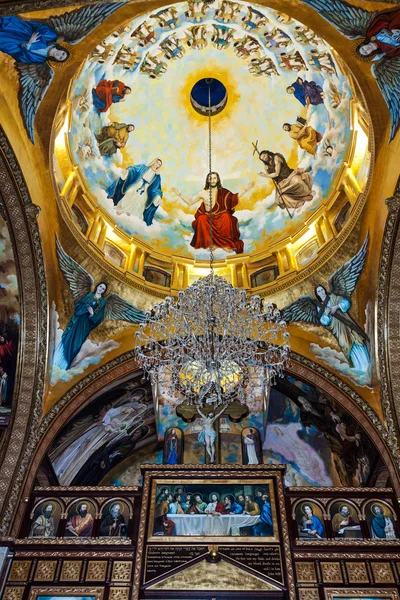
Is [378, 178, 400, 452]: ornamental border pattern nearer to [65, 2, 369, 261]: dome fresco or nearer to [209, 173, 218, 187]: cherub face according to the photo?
[65, 2, 369, 261]: dome fresco

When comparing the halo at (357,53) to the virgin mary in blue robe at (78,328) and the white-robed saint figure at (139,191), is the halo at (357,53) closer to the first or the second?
the white-robed saint figure at (139,191)

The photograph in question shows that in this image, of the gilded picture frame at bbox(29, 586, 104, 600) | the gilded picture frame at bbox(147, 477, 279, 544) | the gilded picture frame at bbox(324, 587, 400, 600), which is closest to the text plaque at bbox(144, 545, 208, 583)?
the gilded picture frame at bbox(147, 477, 279, 544)

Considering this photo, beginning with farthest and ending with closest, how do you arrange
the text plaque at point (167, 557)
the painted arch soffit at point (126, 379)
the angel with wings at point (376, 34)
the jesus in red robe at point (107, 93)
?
the jesus in red robe at point (107, 93)
the painted arch soffit at point (126, 379)
the text plaque at point (167, 557)
the angel with wings at point (376, 34)

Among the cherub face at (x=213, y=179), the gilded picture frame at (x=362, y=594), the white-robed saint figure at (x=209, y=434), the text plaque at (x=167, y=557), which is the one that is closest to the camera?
the gilded picture frame at (x=362, y=594)

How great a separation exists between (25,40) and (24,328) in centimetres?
573

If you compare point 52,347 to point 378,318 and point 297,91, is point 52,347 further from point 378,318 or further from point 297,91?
point 297,91

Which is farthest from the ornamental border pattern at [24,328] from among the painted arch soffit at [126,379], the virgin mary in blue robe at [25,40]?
the virgin mary in blue robe at [25,40]

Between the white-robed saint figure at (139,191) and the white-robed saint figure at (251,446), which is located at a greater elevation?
the white-robed saint figure at (139,191)

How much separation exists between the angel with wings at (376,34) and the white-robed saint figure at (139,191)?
616cm

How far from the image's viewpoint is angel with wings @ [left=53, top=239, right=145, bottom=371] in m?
12.8

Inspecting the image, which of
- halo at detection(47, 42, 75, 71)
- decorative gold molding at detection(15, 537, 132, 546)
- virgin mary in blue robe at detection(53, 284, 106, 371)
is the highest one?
halo at detection(47, 42, 75, 71)

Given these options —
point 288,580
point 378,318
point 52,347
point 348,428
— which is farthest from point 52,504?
point 378,318

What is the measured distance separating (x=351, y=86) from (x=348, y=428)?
7252 mm

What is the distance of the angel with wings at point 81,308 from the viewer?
12.8 meters
